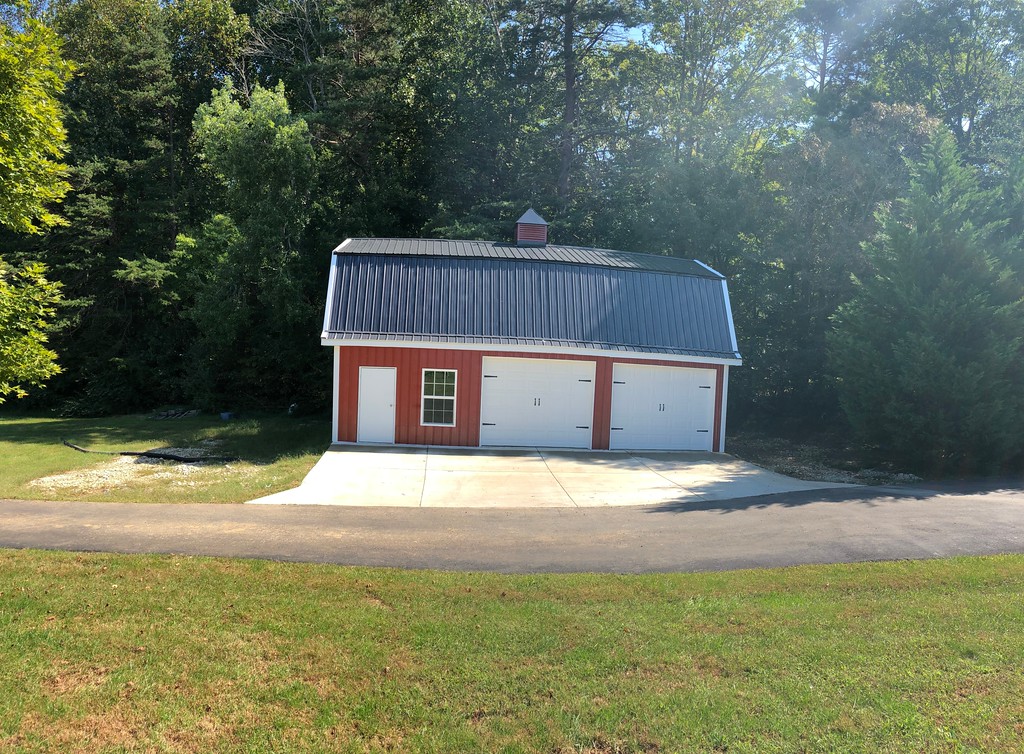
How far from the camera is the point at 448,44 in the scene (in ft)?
95.1

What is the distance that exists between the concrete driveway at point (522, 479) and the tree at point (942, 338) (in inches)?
131

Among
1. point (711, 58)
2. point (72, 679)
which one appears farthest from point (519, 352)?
point (711, 58)

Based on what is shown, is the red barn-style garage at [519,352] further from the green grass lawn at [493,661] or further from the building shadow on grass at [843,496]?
the green grass lawn at [493,661]

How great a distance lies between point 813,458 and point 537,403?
7216 mm

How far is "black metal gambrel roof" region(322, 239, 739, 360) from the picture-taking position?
16.9 metres

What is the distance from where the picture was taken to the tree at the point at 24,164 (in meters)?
8.68

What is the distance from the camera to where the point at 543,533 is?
29.4 feet

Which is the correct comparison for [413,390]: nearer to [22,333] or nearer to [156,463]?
[156,463]

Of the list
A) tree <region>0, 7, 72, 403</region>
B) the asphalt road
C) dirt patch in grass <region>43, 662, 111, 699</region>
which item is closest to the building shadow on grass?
the asphalt road

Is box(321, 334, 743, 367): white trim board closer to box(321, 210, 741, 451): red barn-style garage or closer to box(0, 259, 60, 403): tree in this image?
box(321, 210, 741, 451): red barn-style garage

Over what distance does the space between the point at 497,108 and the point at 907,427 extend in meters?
19.1

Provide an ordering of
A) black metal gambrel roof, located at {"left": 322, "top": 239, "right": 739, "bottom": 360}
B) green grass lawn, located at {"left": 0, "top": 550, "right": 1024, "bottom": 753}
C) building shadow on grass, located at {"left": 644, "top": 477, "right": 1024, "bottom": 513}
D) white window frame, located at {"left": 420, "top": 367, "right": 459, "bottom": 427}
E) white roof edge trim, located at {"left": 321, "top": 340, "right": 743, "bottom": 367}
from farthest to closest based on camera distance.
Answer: black metal gambrel roof, located at {"left": 322, "top": 239, "right": 739, "bottom": 360}
white window frame, located at {"left": 420, "top": 367, "right": 459, "bottom": 427}
white roof edge trim, located at {"left": 321, "top": 340, "right": 743, "bottom": 367}
building shadow on grass, located at {"left": 644, "top": 477, "right": 1024, "bottom": 513}
green grass lawn, located at {"left": 0, "top": 550, "right": 1024, "bottom": 753}

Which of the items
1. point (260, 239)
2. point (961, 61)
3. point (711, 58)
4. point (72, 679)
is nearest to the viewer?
point (72, 679)

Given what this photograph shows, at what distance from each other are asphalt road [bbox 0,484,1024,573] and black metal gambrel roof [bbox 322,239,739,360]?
23.3 ft
